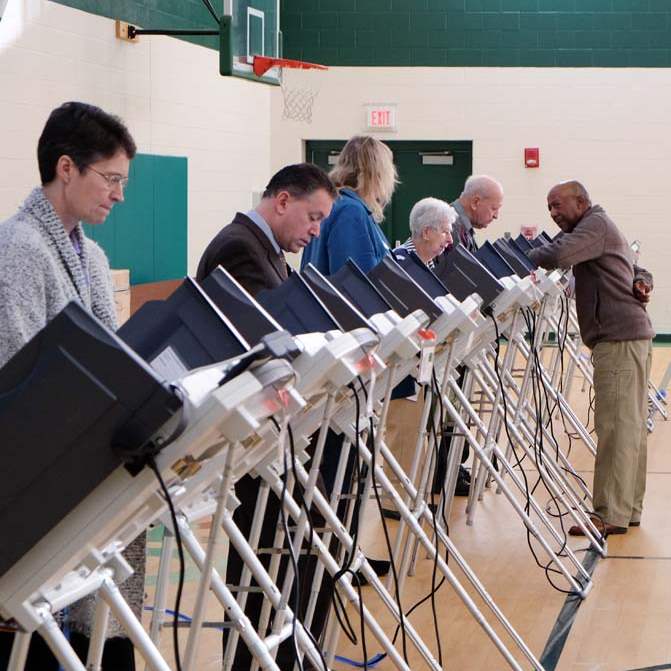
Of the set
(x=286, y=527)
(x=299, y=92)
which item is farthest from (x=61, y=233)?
(x=299, y=92)

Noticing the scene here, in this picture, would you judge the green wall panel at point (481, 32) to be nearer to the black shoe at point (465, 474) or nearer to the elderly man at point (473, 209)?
the elderly man at point (473, 209)

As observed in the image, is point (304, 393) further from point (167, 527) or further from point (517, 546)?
point (517, 546)

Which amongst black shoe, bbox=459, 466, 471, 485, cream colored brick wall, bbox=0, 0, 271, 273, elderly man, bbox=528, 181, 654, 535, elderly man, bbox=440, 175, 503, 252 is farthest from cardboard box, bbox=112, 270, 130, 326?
elderly man, bbox=528, 181, 654, 535

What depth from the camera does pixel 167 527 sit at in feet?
7.86

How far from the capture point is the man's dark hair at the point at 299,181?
3.34 metres

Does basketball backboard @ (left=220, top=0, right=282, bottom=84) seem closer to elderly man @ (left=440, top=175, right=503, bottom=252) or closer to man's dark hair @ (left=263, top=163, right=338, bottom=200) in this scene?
elderly man @ (left=440, top=175, right=503, bottom=252)

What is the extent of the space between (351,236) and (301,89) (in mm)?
7723

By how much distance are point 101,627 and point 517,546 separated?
3373mm

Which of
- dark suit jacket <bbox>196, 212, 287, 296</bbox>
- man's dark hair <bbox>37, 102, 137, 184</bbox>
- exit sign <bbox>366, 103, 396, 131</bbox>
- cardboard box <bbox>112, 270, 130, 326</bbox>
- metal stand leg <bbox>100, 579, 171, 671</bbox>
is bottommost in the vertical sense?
metal stand leg <bbox>100, 579, 171, 671</bbox>

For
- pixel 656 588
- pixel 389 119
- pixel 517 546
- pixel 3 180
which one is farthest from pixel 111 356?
pixel 389 119

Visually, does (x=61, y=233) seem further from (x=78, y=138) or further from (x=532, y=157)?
(x=532, y=157)

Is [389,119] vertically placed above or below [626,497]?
above

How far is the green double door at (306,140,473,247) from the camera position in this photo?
40.5ft

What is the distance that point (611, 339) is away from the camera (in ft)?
17.7
